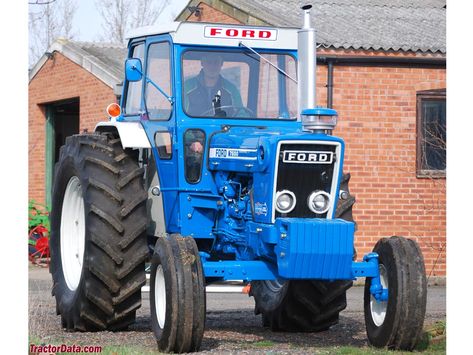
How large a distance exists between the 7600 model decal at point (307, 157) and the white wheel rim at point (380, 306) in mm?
953

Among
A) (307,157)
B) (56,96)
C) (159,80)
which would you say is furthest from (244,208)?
(56,96)

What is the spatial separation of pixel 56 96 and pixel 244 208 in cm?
1297

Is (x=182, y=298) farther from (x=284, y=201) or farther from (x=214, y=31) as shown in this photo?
(x=214, y=31)

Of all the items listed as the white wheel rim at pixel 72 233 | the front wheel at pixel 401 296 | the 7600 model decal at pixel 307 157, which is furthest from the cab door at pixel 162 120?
the front wheel at pixel 401 296

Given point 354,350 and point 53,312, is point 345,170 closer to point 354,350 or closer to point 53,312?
point 53,312

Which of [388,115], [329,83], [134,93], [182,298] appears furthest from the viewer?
[388,115]

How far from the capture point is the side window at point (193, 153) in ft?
31.0

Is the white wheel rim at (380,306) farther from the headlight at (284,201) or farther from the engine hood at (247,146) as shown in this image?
the engine hood at (247,146)

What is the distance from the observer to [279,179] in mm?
8602

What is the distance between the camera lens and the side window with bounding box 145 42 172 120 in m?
9.67

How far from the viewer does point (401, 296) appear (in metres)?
8.40

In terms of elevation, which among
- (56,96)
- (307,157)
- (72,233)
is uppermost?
→ (56,96)

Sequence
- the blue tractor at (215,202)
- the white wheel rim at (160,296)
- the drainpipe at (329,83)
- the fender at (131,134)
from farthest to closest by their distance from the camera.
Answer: the drainpipe at (329,83)
the fender at (131,134)
the white wheel rim at (160,296)
the blue tractor at (215,202)

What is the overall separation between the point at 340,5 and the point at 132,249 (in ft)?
32.1
